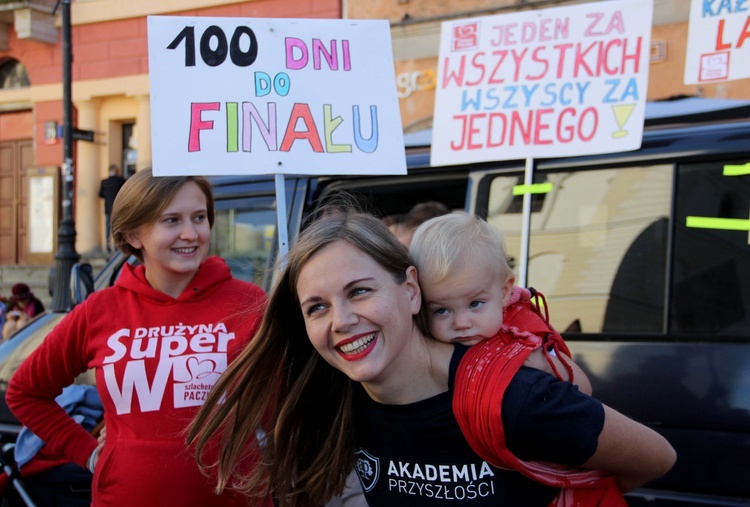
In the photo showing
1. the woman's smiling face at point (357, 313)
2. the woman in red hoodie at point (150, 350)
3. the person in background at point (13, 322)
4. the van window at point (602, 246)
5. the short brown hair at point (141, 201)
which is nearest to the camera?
the woman's smiling face at point (357, 313)

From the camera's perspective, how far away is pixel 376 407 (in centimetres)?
166

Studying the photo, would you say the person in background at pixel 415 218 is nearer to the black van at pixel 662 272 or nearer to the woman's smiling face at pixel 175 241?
the black van at pixel 662 272

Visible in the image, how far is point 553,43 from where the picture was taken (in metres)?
3.23

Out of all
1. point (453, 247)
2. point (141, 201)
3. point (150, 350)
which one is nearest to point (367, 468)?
point (453, 247)

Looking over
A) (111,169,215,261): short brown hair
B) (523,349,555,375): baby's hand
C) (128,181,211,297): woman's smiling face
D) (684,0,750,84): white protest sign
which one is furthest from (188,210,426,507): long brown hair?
(684,0,750,84): white protest sign

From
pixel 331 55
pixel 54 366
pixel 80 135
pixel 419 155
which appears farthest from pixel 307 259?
pixel 80 135

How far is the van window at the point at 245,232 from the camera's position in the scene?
3402 mm

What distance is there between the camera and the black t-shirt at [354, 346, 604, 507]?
1.40m

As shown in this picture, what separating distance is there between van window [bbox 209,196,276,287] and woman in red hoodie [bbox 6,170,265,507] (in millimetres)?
1100

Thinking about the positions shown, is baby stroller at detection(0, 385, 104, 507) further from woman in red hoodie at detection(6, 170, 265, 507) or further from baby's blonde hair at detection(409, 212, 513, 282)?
baby's blonde hair at detection(409, 212, 513, 282)

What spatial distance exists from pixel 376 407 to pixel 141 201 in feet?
3.17

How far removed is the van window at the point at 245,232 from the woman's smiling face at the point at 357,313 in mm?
1821

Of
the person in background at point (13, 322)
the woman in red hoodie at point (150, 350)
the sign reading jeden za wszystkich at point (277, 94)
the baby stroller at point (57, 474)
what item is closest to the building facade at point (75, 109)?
the person in background at point (13, 322)

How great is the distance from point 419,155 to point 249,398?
1.78 meters
